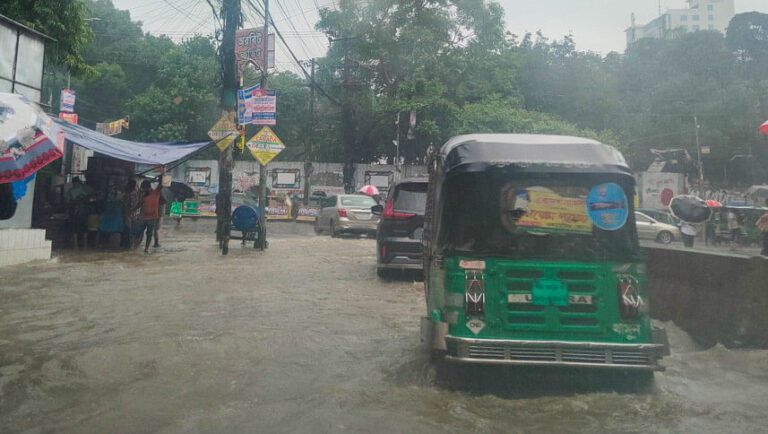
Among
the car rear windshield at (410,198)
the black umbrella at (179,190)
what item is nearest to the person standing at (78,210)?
the black umbrella at (179,190)

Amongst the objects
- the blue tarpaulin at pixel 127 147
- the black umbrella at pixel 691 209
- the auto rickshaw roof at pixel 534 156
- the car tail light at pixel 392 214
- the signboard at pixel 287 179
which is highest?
A: the signboard at pixel 287 179

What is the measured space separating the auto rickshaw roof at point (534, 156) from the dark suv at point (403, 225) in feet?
15.9

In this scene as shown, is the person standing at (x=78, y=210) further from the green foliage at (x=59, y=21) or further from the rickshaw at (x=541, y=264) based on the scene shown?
the rickshaw at (x=541, y=264)

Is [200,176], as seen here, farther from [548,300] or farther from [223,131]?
[548,300]

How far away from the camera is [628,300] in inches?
169

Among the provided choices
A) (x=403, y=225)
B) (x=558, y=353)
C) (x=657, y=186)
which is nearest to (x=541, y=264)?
(x=558, y=353)

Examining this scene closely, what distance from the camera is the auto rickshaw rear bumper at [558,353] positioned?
418 cm

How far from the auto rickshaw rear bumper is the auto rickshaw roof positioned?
4.19 ft

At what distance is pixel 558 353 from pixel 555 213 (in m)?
1.04

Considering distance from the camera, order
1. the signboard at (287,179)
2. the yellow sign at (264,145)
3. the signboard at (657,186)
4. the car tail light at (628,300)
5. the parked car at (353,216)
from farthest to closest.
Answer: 1. the signboard at (287,179)
2. the signboard at (657,186)
3. the parked car at (353,216)
4. the yellow sign at (264,145)
5. the car tail light at (628,300)

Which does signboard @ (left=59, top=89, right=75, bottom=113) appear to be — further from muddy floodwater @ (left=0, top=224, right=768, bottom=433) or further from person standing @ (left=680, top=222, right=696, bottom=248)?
person standing @ (left=680, top=222, right=696, bottom=248)

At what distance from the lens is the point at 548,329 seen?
171 inches

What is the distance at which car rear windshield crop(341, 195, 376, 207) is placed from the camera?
19.8 metres

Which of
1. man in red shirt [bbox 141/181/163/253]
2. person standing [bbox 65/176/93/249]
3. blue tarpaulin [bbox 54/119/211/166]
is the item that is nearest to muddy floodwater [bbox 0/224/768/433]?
blue tarpaulin [bbox 54/119/211/166]
